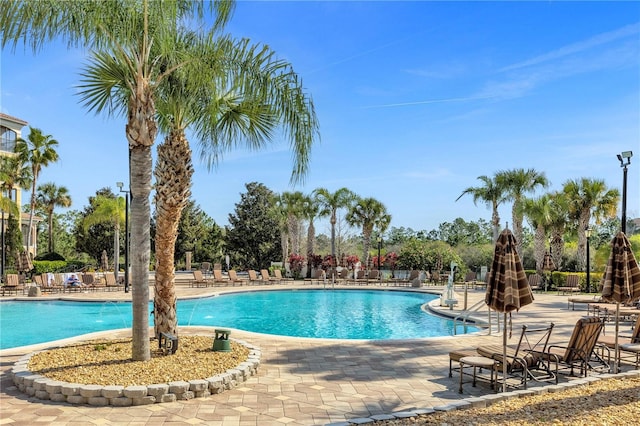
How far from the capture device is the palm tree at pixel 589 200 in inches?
1028

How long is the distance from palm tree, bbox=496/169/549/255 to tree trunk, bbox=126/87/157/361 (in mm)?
24141

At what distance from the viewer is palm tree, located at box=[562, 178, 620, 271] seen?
26109 millimetres

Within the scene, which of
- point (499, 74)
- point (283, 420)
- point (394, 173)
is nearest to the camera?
point (283, 420)

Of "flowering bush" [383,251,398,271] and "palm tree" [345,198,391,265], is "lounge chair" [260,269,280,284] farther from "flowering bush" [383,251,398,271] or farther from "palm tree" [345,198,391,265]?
"palm tree" [345,198,391,265]

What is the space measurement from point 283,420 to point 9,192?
37992 mm

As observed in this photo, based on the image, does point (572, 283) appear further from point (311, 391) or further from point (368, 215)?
point (311, 391)

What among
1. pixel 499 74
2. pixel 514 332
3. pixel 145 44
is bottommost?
pixel 514 332

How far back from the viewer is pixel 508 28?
13312mm

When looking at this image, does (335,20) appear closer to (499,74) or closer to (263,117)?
(263,117)

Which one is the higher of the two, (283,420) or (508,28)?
(508,28)

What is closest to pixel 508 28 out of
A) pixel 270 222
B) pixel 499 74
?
pixel 499 74

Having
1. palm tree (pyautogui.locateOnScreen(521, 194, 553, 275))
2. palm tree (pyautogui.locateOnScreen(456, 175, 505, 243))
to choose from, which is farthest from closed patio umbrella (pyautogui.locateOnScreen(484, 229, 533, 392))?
palm tree (pyautogui.locateOnScreen(456, 175, 505, 243))

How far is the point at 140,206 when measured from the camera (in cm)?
791

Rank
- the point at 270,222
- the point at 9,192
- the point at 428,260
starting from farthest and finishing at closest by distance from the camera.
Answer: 1. the point at 270,222
2. the point at 9,192
3. the point at 428,260
